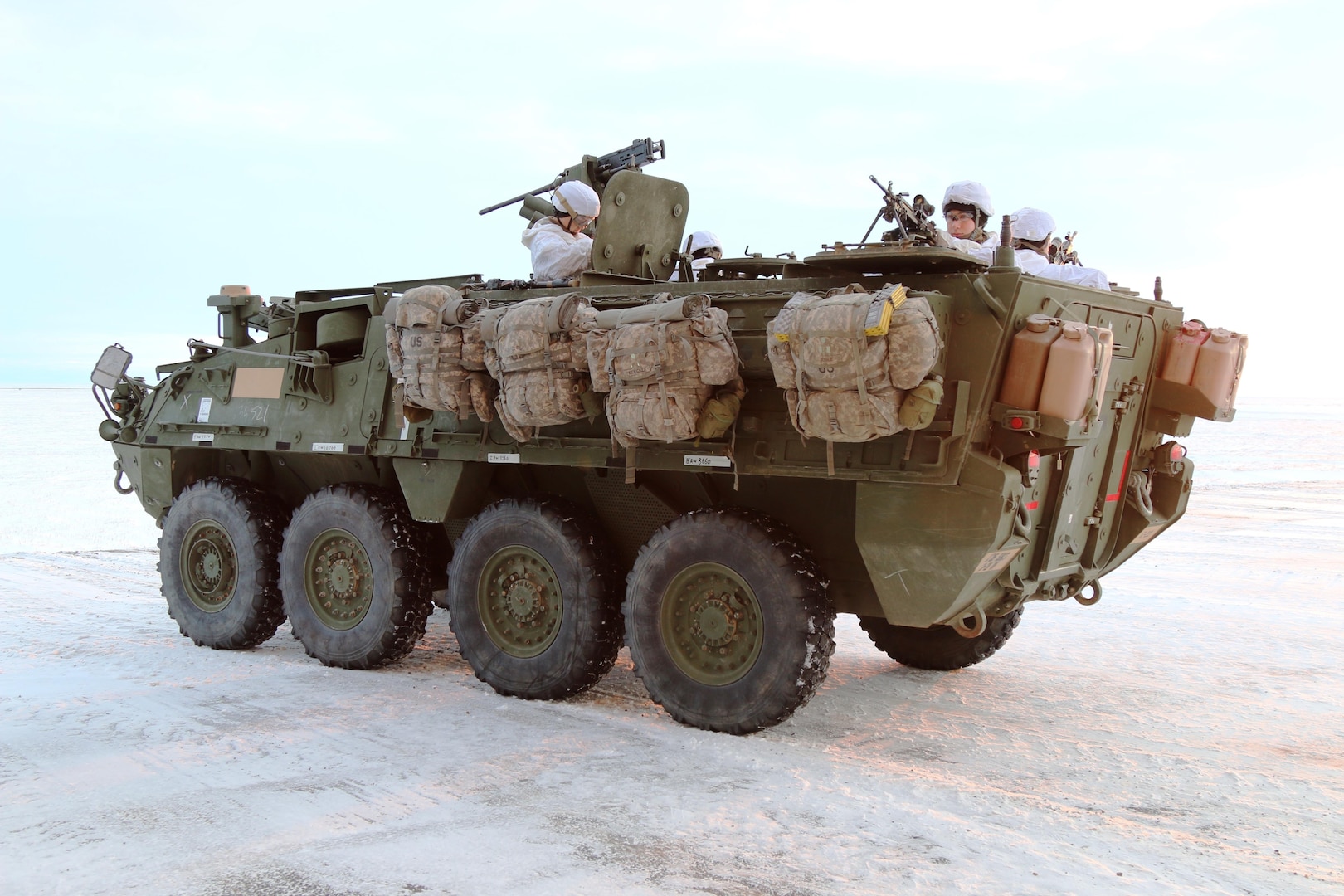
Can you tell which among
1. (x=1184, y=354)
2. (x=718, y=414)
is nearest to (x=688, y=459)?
(x=718, y=414)

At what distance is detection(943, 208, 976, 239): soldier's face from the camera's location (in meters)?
7.30

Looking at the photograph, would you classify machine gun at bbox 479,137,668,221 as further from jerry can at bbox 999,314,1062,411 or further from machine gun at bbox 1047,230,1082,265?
jerry can at bbox 999,314,1062,411

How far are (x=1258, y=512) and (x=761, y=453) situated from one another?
524 inches

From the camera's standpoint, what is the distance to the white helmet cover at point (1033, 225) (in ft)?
22.9

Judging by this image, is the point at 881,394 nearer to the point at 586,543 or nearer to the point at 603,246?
the point at 586,543

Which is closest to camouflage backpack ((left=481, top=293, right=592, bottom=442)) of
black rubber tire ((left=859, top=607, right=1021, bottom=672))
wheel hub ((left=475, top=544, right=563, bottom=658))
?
wheel hub ((left=475, top=544, right=563, bottom=658))

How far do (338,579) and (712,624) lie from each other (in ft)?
8.88

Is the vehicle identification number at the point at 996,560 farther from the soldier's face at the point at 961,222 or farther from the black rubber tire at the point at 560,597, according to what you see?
the soldier's face at the point at 961,222

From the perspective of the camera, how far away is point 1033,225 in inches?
274

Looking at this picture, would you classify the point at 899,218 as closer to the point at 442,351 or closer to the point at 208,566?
the point at 442,351

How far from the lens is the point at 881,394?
17.4ft

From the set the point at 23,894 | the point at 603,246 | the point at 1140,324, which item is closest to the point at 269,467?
the point at 603,246

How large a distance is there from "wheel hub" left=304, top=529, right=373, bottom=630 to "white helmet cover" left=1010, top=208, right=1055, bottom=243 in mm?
4196

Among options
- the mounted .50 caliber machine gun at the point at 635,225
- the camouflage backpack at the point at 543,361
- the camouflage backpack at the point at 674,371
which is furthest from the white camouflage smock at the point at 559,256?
the camouflage backpack at the point at 674,371
